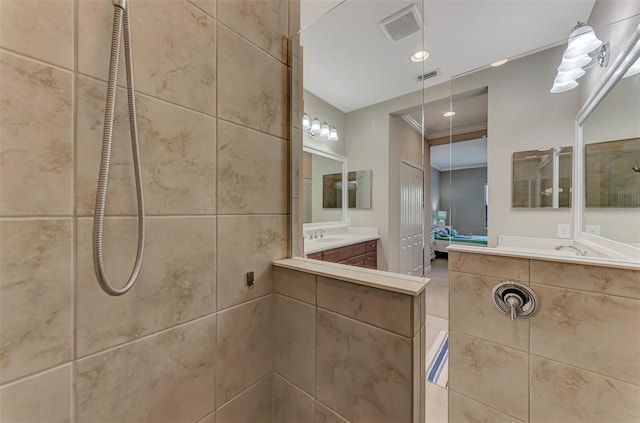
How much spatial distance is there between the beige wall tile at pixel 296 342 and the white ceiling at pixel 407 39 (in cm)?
116

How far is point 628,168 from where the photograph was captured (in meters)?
1.24

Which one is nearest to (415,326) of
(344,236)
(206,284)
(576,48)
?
(206,284)

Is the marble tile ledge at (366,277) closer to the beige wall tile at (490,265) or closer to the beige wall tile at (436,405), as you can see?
the beige wall tile at (490,265)

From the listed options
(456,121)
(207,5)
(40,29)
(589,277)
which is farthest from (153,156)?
(456,121)

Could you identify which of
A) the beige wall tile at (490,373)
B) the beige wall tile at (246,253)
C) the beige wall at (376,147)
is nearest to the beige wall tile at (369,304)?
the beige wall tile at (246,253)

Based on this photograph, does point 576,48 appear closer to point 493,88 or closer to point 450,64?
point 493,88

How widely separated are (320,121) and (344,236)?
93 centimetres

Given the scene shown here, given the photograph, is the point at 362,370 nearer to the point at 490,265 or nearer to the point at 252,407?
the point at 252,407

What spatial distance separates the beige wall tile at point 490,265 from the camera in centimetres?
118

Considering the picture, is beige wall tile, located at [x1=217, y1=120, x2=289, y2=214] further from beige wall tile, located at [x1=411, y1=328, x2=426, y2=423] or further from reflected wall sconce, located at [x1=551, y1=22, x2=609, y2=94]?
reflected wall sconce, located at [x1=551, y1=22, x2=609, y2=94]

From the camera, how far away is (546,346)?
110 cm

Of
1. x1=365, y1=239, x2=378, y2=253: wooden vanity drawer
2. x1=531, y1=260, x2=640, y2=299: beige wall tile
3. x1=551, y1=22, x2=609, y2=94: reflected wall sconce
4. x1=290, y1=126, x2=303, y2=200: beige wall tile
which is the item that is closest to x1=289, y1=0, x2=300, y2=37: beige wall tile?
x1=290, y1=126, x2=303, y2=200: beige wall tile

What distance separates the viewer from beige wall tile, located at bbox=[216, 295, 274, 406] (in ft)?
2.47

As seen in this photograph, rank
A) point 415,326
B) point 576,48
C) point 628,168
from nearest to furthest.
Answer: point 415,326, point 628,168, point 576,48
